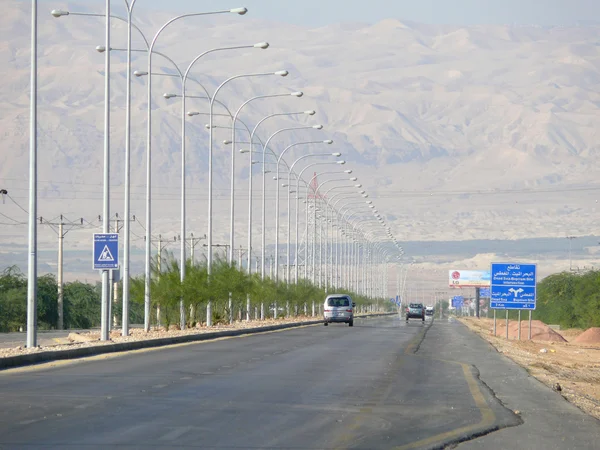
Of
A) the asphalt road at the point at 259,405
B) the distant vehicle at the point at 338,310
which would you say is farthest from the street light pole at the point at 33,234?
the distant vehicle at the point at 338,310

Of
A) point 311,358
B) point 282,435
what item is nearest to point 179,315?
point 311,358

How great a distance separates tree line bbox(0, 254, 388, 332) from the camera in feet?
179

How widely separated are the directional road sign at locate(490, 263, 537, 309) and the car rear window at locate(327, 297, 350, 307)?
19.3 metres

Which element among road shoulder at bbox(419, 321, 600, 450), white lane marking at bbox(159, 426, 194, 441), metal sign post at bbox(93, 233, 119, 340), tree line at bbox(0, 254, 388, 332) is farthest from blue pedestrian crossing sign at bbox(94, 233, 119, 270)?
white lane marking at bbox(159, 426, 194, 441)

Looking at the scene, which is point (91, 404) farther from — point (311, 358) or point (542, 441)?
point (311, 358)

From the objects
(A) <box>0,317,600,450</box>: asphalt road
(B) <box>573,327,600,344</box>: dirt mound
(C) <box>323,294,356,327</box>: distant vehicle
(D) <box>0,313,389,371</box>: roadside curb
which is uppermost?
(A) <box>0,317,600,450</box>: asphalt road

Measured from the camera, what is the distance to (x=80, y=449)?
1430cm

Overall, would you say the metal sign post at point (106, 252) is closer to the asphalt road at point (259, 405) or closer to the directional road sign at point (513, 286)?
the asphalt road at point (259, 405)

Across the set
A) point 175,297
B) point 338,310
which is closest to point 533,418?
point 175,297

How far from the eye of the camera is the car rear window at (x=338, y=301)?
8025cm

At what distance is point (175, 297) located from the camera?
5447 cm

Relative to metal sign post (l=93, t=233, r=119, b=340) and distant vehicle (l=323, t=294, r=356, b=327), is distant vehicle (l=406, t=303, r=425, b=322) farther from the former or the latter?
metal sign post (l=93, t=233, r=119, b=340)

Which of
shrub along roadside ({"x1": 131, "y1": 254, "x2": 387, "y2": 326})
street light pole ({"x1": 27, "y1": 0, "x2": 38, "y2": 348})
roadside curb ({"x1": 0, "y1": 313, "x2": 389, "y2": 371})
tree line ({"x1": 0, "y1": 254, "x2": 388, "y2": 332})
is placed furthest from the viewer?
tree line ({"x1": 0, "y1": 254, "x2": 388, "y2": 332})

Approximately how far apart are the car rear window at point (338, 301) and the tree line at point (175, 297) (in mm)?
3824
